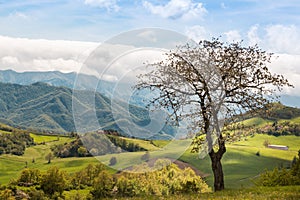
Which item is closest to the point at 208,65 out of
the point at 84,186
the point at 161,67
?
the point at 161,67

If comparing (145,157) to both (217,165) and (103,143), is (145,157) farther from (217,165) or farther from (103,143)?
(217,165)

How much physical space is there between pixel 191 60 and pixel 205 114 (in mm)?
4096

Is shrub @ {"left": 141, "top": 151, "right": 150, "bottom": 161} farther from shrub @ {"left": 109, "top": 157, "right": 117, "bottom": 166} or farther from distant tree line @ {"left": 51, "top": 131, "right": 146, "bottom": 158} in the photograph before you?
shrub @ {"left": 109, "top": 157, "right": 117, "bottom": 166}

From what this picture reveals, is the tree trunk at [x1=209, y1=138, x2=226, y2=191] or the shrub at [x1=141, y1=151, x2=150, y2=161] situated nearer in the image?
the shrub at [x1=141, y1=151, x2=150, y2=161]

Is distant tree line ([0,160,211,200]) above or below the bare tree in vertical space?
below

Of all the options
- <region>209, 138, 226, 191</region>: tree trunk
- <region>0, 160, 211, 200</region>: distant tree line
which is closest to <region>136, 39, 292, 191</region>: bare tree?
<region>209, 138, 226, 191</region>: tree trunk

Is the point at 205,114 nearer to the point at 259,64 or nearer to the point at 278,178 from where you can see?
the point at 259,64

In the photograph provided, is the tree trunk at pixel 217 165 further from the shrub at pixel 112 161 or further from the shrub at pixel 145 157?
the shrub at pixel 112 161

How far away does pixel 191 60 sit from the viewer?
28594 millimetres

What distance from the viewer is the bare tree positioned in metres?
28.4

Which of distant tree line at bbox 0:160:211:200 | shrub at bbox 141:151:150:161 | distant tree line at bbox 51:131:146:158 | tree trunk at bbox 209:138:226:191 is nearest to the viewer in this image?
distant tree line at bbox 51:131:146:158

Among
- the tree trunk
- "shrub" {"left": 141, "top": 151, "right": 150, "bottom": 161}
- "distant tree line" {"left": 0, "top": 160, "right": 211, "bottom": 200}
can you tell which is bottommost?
"distant tree line" {"left": 0, "top": 160, "right": 211, "bottom": 200}

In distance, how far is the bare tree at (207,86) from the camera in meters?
28.4

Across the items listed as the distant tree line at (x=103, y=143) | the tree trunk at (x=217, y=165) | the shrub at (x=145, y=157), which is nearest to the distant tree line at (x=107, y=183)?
the tree trunk at (x=217, y=165)
